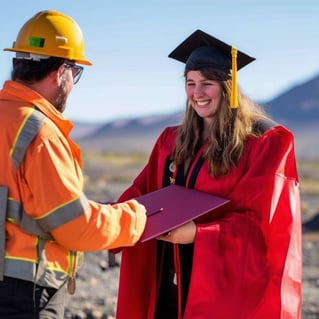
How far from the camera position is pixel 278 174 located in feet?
14.1

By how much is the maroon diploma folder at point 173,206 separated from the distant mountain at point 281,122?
412 feet

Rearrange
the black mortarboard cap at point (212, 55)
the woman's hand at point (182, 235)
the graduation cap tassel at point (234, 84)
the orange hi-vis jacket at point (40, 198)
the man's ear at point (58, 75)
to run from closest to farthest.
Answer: the orange hi-vis jacket at point (40, 198)
the man's ear at point (58, 75)
the woman's hand at point (182, 235)
the graduation cap tassel at point (234, 84)
the black mortarboard cap at point (212, 55)

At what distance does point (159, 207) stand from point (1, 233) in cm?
100

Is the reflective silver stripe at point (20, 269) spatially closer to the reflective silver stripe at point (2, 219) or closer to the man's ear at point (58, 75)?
the reflective silver stripe at point (2, 219)

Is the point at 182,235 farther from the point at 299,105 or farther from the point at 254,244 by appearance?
the point at 299,105

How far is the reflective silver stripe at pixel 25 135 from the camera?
339 cm

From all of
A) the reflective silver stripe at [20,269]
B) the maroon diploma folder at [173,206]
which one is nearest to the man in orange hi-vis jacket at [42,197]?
the reflective silver stripe at [20,269]

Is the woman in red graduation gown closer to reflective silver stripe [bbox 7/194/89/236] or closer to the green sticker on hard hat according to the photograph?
reflective silver stripe [bbox 7/194/89/236]

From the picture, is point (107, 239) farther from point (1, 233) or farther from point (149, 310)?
point (149, 310)

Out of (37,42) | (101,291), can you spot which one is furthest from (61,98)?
(101,291)

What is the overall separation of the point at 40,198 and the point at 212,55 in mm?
1559

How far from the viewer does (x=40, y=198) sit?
339cm

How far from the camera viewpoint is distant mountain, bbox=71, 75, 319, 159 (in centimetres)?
14629

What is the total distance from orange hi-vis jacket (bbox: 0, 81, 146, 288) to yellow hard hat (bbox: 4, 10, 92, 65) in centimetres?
20
